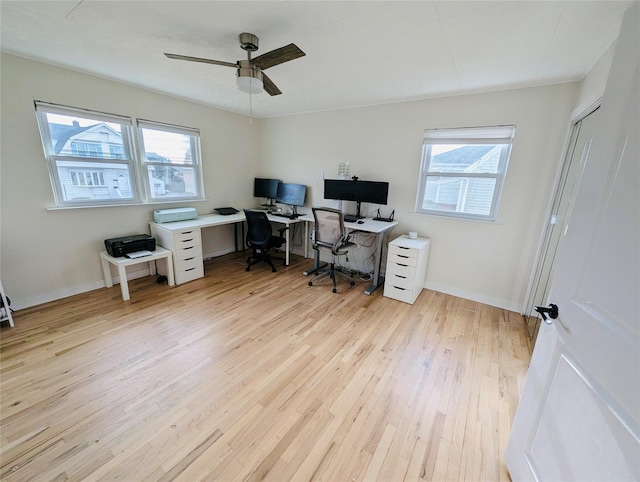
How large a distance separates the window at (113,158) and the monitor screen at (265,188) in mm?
1023

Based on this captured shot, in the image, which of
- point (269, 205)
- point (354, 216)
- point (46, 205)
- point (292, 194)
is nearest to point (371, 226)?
point (354, 216)

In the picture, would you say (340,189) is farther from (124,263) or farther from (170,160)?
(124,263)

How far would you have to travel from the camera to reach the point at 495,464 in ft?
4.32

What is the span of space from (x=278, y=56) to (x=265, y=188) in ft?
9.54

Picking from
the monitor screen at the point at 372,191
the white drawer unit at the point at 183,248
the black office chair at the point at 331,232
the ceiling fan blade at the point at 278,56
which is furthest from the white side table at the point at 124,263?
the monitor screen at the point at 372,191

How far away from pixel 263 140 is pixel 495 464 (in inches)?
193

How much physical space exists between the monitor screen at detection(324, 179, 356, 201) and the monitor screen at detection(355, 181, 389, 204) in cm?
9

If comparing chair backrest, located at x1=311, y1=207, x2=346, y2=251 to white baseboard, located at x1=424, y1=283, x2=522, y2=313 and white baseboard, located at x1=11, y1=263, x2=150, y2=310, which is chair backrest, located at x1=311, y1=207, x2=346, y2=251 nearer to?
white baseboard, located at x1=424, y1=283, x2=522, y2=313

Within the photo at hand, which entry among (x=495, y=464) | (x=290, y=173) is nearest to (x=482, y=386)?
(x=495, y=464)

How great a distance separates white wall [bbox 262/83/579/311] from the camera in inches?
100

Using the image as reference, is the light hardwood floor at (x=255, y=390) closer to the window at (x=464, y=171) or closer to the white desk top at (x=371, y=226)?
the white desk top at (x=371, y=226)

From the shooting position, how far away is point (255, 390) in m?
1.73

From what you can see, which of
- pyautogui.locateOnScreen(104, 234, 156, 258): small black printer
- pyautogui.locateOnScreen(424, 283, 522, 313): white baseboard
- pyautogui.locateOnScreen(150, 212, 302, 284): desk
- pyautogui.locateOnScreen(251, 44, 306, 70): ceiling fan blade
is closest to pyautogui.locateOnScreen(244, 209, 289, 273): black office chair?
pyautogui.locateOnScreen(150, 212, 302, 284): desk

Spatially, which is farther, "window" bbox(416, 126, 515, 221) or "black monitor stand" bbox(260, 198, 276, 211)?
"black monitor stand" bbox(260, 198, 276, 211)
